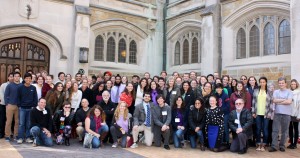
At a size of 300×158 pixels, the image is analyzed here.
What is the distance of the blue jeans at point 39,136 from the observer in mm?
6412

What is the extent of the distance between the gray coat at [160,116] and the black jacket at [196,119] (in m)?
0.52

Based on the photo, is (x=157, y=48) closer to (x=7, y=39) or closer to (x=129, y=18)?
(x=129, y=18)

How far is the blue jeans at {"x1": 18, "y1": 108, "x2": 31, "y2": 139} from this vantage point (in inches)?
267

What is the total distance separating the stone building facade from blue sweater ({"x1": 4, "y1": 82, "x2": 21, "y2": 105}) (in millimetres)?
4201

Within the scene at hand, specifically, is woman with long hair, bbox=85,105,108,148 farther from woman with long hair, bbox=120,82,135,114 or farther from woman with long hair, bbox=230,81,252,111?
woman with long hair, bbox=230,81,252,111

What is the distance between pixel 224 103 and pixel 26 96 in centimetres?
471

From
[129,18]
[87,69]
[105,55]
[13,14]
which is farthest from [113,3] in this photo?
[13,14]

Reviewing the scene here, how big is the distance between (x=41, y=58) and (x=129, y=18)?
4.52 metres

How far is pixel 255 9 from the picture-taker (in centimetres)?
1075

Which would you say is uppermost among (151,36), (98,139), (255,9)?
(255,9)

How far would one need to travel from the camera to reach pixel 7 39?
10.9 meters

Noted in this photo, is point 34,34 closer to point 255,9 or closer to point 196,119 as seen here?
point 196,119

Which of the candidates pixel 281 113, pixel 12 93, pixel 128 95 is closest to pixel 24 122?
pixel 12 93

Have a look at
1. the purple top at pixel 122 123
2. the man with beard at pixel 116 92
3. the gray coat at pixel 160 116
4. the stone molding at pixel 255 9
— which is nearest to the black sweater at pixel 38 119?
the purple top at pixel 122 123
